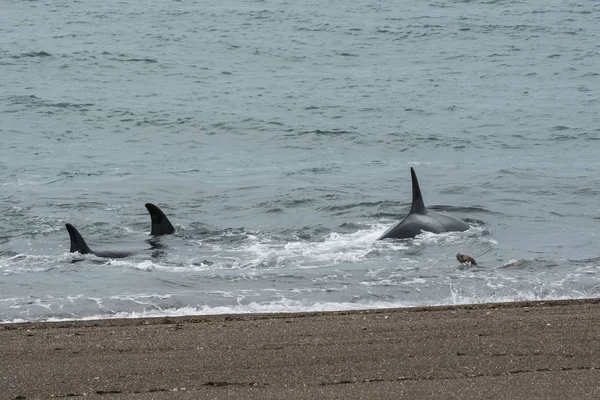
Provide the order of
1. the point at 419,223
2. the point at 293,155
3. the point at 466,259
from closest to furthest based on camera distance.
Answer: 1. the point at 466,259
2. the point at 419,223
3. the point at 293,155

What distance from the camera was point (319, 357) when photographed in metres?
8.53

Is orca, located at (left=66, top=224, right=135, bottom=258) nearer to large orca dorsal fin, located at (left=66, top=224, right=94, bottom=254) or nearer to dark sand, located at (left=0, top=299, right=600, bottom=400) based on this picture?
large orca dorsal fin, located at (left=66, top=224, right=94, bottom=254)

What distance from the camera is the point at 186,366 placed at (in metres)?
8.35

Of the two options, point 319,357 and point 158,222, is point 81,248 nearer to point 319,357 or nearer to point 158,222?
point 158,222

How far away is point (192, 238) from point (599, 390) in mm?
9540

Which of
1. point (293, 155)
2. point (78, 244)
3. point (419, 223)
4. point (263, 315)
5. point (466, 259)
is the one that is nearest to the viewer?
point (263, 315)

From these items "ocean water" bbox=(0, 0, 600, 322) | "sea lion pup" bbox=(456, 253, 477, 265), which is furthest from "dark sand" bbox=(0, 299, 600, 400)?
"sea lion pup" bbox=(456, 253, 477, 265)

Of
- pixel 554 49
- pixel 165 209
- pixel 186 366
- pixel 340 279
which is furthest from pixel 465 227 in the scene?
pixel 554 49

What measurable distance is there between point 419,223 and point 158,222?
392 centimetres

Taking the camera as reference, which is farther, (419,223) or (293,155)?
(293,155)

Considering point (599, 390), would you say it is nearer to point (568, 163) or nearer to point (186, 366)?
point (186, 366)

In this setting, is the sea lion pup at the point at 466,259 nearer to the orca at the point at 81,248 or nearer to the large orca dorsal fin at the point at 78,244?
the orca at the point at 81,248

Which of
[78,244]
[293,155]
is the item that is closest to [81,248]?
[78,244]

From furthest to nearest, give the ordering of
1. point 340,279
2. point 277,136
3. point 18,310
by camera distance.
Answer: point 277,136, point 340,279, point 18,310
